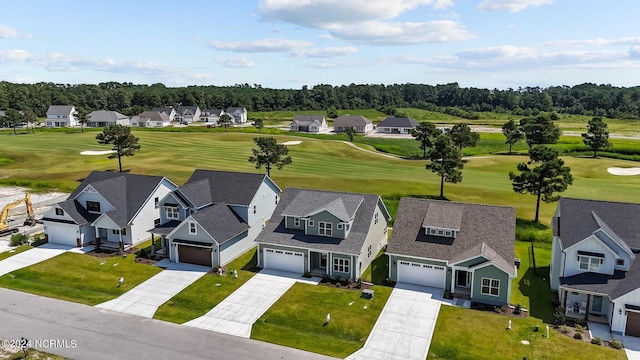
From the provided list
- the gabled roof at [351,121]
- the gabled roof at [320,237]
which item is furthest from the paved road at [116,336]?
the gabled roof at [351,121]

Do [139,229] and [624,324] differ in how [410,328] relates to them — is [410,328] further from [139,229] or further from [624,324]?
[139,229]

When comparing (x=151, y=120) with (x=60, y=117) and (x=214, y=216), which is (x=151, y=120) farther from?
(x=214, y=216)

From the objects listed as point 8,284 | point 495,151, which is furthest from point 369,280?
point 495,151

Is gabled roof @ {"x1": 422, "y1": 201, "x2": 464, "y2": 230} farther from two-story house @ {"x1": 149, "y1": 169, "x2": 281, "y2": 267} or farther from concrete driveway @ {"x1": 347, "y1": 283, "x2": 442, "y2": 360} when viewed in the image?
two-story house @ {"x1": 149, "y1": 169, "x2": 281, "y2": 267}

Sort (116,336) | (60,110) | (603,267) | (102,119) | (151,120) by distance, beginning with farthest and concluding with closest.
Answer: (151,120)
(60,110)
(102,119)
(603,267)
(116,336)

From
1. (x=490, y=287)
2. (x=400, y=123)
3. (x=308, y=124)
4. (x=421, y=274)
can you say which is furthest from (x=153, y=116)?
(x=490, y=287)
